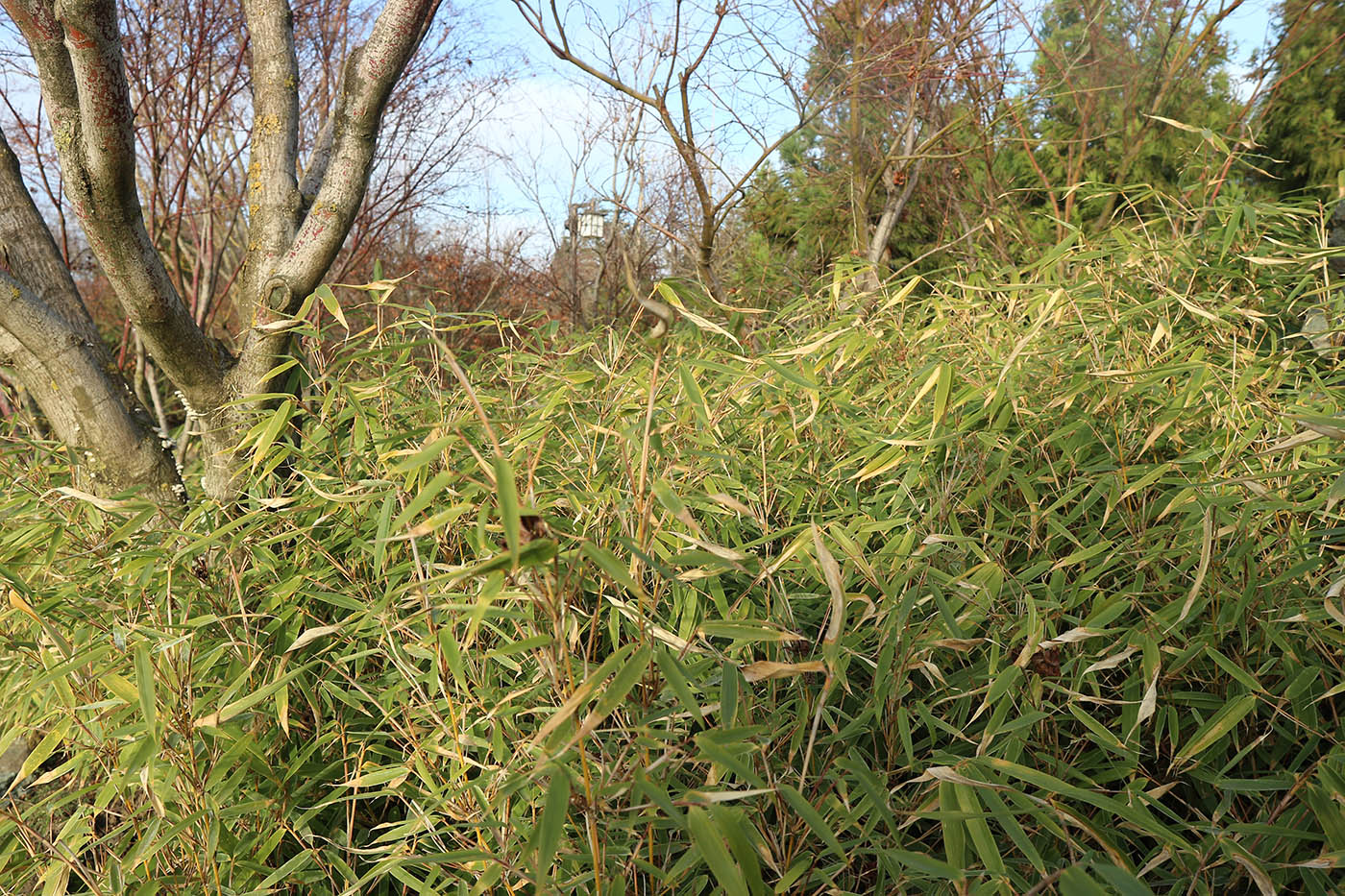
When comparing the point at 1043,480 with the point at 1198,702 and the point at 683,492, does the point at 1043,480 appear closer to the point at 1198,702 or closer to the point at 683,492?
the point at 1198,702

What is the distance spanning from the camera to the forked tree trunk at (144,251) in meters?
1.54

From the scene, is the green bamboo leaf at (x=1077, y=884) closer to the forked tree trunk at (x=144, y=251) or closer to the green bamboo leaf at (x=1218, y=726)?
the green bamboo leaf at (x=1218, y=726)

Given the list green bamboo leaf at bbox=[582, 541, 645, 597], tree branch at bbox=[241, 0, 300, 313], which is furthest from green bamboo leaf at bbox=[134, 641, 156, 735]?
tree branch at bbox=[241, 0, 300, 313]

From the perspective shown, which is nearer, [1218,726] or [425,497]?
[425,497]

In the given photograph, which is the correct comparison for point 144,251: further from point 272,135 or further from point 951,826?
point 951,826

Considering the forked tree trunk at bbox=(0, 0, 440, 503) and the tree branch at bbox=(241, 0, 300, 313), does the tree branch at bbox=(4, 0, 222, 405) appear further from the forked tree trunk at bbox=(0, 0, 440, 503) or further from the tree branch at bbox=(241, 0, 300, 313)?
the tree branch at bbox=(241, 0, 300, 313)

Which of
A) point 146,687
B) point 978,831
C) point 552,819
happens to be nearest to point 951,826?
point 978,831

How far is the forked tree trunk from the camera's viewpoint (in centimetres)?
154

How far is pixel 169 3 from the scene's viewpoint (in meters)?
3.92

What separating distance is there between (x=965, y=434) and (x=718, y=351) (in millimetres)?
563

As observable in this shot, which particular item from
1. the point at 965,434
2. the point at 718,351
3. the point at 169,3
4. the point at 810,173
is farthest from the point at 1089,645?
the point at 169,3

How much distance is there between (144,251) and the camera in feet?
5.37

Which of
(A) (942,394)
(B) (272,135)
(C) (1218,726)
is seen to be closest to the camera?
(C) (1218,726)

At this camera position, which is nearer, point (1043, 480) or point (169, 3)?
point (1043, 480)
